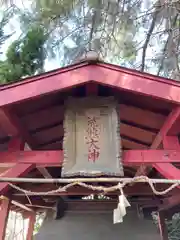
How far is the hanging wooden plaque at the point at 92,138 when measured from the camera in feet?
8.16

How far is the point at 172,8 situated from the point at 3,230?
3.92 metres

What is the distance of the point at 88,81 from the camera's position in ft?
8.33

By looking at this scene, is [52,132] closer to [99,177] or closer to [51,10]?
[99,177]

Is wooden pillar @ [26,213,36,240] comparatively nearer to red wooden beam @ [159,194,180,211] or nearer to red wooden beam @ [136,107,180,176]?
red wooden beam @ [159,194,180,211]

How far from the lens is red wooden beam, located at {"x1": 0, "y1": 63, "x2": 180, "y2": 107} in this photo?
8.14ft

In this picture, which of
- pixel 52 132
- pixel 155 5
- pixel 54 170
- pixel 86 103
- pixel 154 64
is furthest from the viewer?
pixel 154 64

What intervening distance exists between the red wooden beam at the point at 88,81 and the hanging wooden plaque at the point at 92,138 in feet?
0.74

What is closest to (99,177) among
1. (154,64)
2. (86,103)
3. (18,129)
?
(86,103)

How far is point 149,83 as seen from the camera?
2.52m

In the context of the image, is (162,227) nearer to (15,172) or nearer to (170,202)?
(170,202)

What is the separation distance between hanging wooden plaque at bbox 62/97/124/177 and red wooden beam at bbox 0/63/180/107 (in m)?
0.23

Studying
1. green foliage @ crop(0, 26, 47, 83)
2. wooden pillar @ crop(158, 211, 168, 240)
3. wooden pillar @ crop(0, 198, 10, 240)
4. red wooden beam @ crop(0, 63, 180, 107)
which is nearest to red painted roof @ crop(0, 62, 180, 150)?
red wooden beam @ crop(0, 63, 180, 107)

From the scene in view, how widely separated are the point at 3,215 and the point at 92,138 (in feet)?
3.62

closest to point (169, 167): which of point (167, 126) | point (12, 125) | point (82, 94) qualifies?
point (167, 126)
